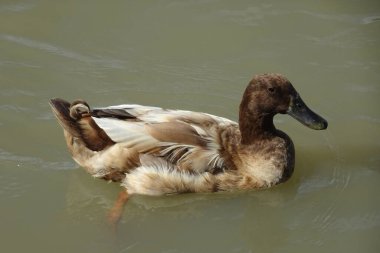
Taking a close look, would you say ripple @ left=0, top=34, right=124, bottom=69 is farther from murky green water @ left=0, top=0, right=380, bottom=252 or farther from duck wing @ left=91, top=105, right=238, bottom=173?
duck wing @ left=91, top=105, right=238, bottom=173

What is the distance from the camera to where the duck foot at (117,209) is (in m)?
6.85

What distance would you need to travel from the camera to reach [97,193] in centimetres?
732

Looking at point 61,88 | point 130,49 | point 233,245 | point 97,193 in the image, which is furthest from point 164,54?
point 233,245

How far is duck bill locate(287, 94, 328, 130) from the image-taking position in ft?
23.7

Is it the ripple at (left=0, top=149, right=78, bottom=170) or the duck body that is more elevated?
the duck body

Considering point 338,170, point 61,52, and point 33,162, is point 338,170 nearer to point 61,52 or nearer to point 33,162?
point 33,162

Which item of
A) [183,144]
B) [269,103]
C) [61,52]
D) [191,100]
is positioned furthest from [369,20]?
[183,144]

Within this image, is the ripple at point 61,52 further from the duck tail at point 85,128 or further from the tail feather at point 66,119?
the duck tail at point 85,128

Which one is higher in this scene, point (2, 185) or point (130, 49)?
point (130, 49)

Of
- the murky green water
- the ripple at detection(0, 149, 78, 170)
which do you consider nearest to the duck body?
the murky green water

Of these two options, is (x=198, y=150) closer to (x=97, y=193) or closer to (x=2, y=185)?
(x=97, y=193)

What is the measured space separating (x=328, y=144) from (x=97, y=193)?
107 inches

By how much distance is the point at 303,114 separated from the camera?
726 cm

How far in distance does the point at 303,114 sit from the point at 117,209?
2128 mm
